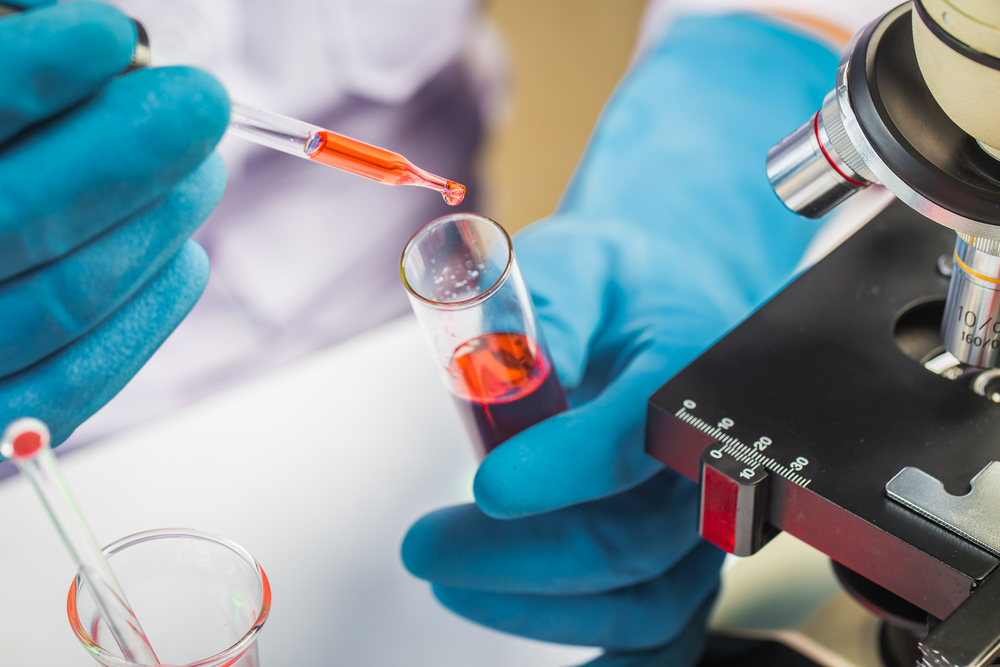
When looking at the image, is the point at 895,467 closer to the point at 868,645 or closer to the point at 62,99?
the point at 868,645

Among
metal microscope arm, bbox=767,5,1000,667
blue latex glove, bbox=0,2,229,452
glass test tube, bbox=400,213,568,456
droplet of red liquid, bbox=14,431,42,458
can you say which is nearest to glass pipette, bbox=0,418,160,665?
droplet of red liquid, bbox=14,431,42,458

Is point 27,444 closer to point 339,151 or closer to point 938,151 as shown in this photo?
point 339,151

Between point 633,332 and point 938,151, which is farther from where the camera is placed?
point 633,332

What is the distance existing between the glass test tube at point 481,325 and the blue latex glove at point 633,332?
4 cm

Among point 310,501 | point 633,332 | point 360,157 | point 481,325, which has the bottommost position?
point 310,501

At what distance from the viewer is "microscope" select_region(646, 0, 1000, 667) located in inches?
18.8

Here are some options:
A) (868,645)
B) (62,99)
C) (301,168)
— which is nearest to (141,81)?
(62,99)

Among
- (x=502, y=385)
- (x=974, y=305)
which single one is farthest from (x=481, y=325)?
(x=974, y=305)

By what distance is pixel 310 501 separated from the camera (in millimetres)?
851

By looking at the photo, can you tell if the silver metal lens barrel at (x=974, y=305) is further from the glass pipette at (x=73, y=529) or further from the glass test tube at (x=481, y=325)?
the glass pipette at (x=73, y=529)

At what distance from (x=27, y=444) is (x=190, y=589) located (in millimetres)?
232

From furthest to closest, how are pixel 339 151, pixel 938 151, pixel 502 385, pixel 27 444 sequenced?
pixel 502 385, pixel 339 151, pixel 938 151, pixel 27 444

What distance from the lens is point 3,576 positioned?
31.4 inches

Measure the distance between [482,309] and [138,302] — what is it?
10.5 inches
